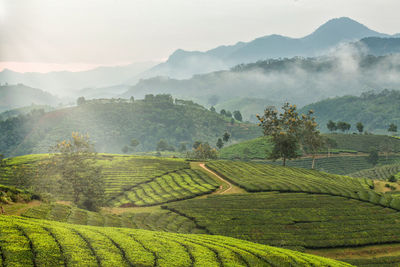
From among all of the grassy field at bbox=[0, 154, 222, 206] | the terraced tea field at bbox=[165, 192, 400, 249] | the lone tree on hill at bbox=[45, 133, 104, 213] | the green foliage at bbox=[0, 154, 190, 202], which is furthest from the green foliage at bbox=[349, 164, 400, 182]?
the lone tree on hill at bbox=[45, 133, 104, 213]

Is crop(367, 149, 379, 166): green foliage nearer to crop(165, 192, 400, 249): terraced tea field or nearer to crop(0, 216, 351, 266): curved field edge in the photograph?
crop(165, 192, 400, 249): terraced tea field

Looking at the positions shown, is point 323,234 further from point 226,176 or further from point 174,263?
point 226,176

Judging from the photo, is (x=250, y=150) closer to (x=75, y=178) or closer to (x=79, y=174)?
(x=79, y=174)

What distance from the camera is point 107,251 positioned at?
17.4 meters

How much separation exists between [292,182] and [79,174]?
43.4 meters

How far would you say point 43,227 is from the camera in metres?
18.6

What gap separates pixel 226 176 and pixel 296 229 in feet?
98.7

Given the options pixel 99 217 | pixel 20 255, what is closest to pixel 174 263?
pixel 20 255

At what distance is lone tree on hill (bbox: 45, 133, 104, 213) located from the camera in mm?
44781

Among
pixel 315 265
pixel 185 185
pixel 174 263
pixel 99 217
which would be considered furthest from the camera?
pixel 185 185

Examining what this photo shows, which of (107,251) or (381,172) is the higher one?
(107,251)

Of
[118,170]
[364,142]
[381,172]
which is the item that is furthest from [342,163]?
[118,170]

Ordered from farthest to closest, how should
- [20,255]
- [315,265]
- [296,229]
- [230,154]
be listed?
[230,154]
[296,229]
[315,265]
[20,255]

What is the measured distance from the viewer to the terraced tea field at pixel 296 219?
33.8 meters
